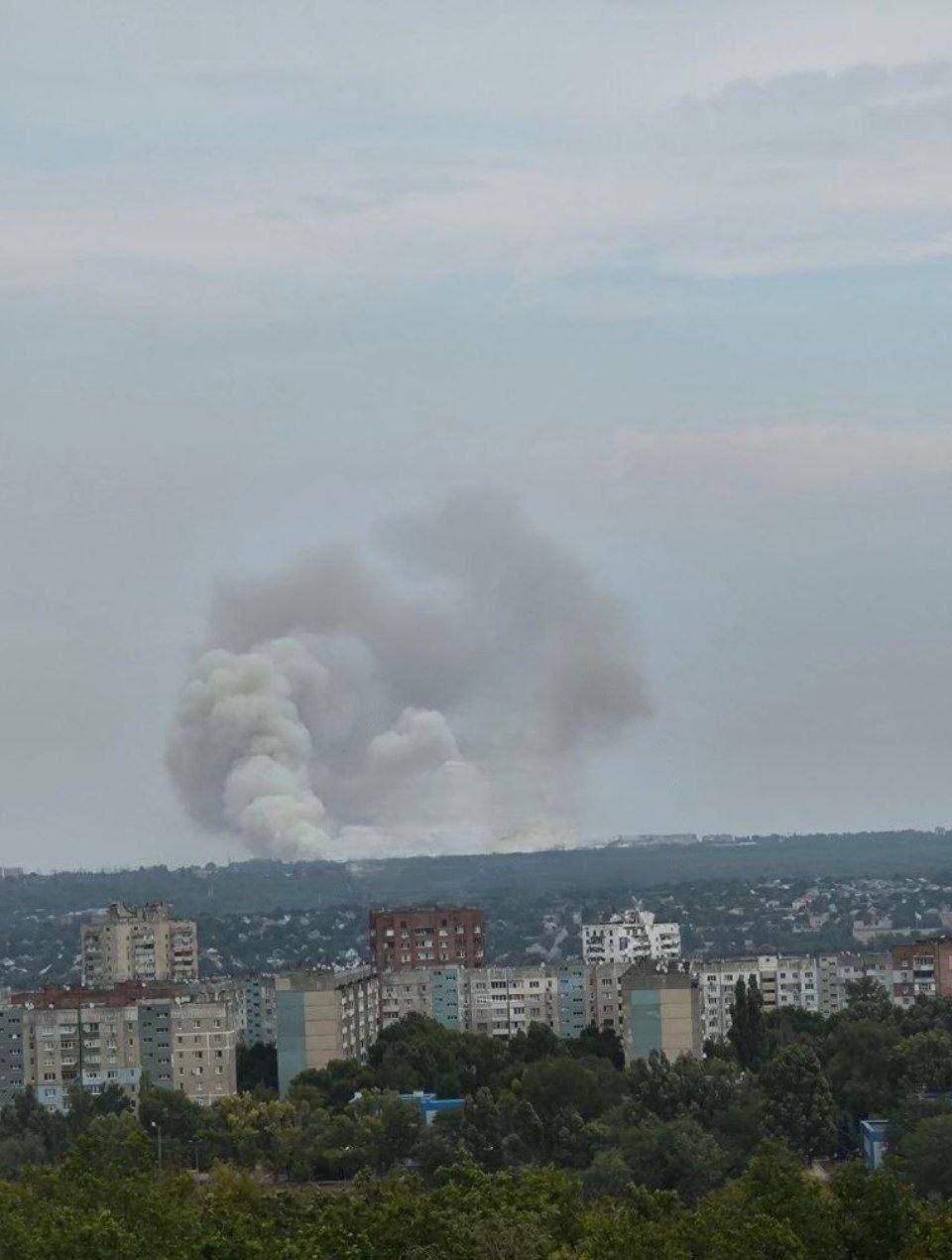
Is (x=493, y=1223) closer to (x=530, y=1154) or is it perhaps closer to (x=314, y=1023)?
(x=530, y=1154)

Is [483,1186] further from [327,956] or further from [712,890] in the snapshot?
[712,890]

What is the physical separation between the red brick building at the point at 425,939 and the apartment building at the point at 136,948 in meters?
6.30

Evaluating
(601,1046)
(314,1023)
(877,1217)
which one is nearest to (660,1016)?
(601,1046)

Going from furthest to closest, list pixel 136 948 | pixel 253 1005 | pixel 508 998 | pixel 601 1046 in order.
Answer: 1. pixel 136 948
2. pixel 508 998
3. pixel 253 1005
4. pixel 601 1046

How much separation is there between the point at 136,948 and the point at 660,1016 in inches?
1399

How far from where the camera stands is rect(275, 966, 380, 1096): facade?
70.1 meters

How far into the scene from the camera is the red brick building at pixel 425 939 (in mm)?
97062

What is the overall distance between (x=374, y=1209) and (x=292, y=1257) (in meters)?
2.98

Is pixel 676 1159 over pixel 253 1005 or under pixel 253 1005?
under

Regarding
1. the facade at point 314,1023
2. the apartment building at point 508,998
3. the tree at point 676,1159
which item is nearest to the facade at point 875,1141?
the tree at point 676,1159

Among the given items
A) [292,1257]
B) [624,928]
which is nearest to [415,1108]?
[292,1257]

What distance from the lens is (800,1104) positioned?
5450 cm

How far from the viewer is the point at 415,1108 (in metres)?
56.3

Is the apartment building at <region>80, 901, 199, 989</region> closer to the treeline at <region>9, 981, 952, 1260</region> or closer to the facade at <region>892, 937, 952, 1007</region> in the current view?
the facade at <region>892, 937, 952, 1007</region>
